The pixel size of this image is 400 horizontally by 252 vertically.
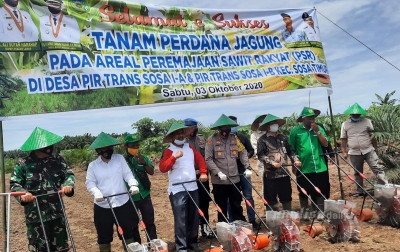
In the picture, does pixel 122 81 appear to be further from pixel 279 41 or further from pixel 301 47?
pixel 301 47

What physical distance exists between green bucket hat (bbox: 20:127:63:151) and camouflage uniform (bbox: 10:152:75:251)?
0.54 ft

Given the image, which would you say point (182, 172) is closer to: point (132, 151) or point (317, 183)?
point (132, 151)

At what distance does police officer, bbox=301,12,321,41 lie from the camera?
673 centimetres

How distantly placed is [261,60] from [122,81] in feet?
8.37

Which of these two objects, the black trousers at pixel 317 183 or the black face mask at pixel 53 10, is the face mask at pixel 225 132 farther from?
the black face mask at pixel 53 10

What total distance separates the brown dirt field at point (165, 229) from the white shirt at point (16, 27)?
327cm

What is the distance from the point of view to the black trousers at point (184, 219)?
14.8 feet

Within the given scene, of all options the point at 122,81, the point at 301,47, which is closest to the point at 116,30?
the point at 122,81

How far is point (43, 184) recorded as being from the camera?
4.03 metres

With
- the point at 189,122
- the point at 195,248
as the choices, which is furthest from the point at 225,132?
the point at 195,248

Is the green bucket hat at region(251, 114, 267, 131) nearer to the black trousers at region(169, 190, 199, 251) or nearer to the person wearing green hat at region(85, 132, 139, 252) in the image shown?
the black trousers at region(169, 190, 199, 251)

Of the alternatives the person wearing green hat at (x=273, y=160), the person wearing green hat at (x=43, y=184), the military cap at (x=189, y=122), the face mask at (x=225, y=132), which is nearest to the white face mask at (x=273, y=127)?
the person wearing green hat at (x=273, y=160)

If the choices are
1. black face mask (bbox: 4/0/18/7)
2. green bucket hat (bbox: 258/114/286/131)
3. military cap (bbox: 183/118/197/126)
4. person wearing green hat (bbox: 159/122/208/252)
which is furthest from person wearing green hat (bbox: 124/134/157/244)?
black face mask (bbox: 4/0/18/7)

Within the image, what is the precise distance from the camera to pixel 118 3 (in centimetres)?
526
